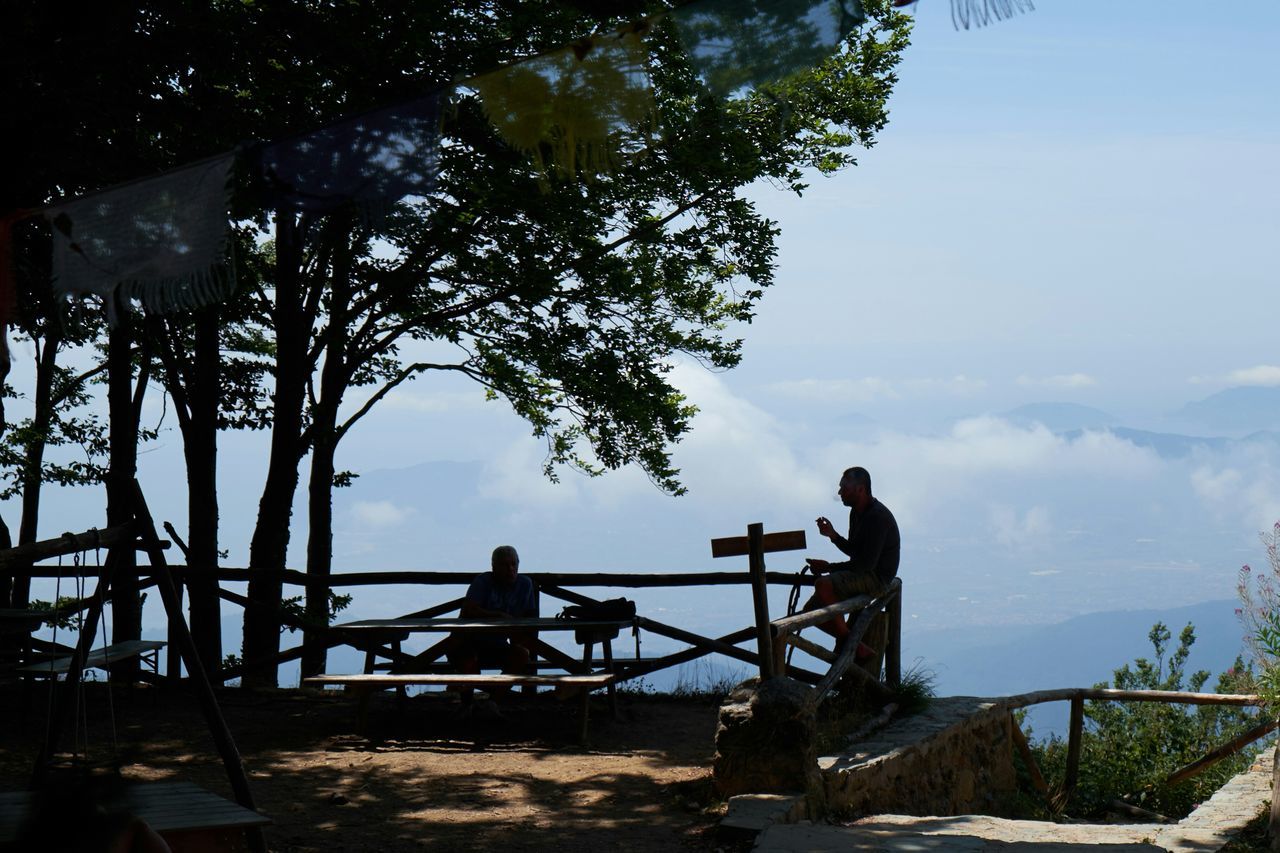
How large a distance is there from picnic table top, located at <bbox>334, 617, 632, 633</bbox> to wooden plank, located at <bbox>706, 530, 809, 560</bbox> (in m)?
1.39

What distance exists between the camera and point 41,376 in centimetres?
1764

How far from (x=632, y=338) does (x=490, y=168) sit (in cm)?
291

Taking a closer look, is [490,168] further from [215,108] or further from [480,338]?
[480,338]

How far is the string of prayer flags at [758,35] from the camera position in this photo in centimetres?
434

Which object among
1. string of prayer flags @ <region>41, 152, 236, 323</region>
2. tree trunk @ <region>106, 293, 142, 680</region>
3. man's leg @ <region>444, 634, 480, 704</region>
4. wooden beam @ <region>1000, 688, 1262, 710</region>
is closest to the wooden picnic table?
man's leg @ <region>444, 634, 480, 704</region>

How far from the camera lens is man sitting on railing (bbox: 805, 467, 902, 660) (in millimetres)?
8094

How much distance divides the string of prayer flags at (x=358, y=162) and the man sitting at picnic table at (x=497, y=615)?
13.6ft


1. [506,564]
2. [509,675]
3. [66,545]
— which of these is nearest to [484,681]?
[509,675]

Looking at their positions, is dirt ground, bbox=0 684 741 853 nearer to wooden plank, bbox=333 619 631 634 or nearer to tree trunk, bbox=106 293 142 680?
wooden plank, bbox=333 619 631 634

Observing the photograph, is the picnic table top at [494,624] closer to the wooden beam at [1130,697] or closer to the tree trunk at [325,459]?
the tree trunk at [325,459]

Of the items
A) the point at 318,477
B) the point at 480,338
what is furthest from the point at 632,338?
the point at 318,477

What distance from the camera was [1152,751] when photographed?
39.6 feet

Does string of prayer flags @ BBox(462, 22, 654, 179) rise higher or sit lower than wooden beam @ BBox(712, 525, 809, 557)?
higher

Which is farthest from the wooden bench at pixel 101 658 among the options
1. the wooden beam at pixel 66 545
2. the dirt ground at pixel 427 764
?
the wooden beam at pixel 66 545
